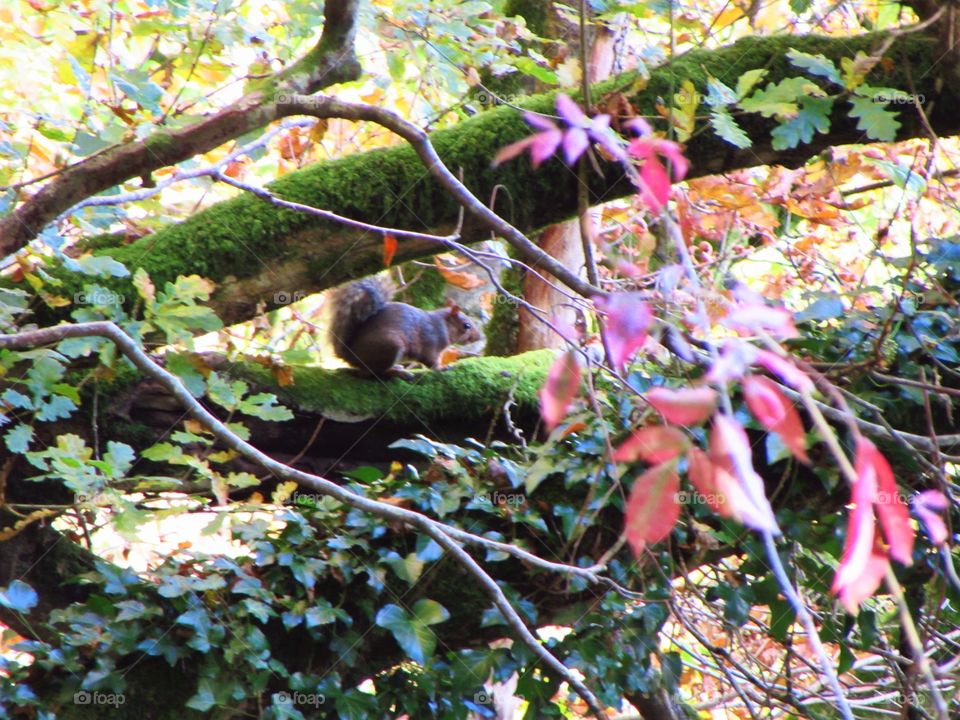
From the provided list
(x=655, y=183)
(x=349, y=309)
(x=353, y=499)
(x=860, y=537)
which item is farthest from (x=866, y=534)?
(x=349, y=309)

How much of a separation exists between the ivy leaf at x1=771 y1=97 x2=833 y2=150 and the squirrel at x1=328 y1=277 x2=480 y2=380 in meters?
1.69

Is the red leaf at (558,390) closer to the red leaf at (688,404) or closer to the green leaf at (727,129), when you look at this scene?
the red leaf at (688,404)

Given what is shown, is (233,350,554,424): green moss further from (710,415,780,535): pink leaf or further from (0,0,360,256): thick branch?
(710,415,780,535): pink leaf

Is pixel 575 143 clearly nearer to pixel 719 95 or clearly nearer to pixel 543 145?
pixel 543 145

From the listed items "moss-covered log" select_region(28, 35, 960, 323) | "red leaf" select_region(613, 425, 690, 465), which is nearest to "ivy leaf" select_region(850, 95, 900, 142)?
"moss-covered log" select_region(28, 35, 960, 323)

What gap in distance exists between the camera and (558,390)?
894 mm

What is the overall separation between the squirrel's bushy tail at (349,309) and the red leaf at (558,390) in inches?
130

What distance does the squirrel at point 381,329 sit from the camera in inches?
154

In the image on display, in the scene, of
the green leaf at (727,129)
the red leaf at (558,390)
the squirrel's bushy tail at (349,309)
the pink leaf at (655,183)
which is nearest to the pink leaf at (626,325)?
the red leaf at (558,390)

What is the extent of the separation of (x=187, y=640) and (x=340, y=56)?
172 centimetres

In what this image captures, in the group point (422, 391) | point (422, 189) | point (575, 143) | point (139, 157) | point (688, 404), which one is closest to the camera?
point (688, 404)

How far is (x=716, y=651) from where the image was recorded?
2494mm

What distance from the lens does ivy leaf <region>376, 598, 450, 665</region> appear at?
261 centimetres

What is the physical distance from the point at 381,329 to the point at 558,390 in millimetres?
3231
